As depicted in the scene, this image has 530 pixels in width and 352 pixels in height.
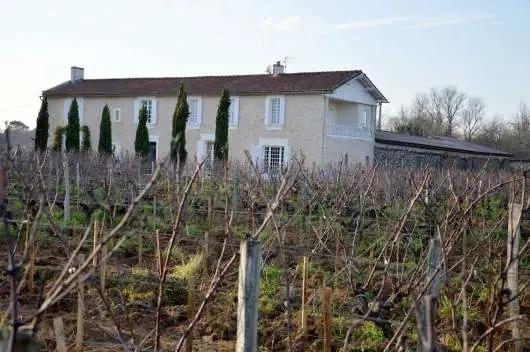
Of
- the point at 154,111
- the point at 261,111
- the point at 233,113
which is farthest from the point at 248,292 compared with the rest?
the point at 154,111

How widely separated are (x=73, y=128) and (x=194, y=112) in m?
5.99

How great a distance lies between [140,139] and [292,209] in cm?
2053

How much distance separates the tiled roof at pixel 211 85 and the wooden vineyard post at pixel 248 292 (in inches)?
1042

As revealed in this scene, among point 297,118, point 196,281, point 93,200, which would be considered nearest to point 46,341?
point 196,281

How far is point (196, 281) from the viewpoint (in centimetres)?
704

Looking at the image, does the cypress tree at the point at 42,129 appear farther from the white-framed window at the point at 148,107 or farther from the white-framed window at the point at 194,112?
the white-framed window at the point at 194,112

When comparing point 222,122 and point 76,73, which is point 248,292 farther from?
point 76,73

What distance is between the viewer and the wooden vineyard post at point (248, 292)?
9.51ft

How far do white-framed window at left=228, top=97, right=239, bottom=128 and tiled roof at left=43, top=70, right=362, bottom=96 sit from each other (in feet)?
1.70

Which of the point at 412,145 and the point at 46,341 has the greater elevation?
the point at 412,145

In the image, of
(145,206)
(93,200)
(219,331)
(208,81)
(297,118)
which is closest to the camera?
(219,331)

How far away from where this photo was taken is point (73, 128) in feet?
107

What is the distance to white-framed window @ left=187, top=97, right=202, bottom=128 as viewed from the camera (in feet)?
107

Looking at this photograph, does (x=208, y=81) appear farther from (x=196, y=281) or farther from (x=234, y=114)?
(x=196, y=281)
